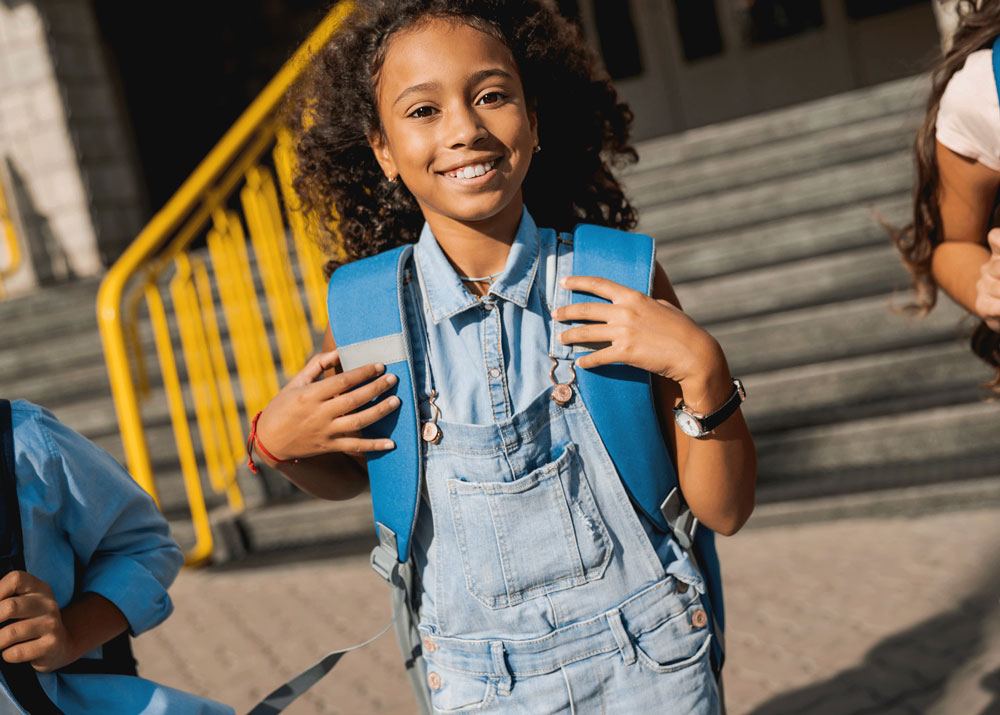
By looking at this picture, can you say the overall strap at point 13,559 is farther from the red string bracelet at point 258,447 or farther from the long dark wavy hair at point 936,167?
the long dark wavy hair at point 936,167

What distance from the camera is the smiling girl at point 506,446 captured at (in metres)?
1.41

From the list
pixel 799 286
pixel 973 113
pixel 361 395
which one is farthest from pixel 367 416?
pixel 799 286

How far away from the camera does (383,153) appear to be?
1.59m

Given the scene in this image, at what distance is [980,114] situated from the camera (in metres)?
1.61

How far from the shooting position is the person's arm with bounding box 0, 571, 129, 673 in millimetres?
1336

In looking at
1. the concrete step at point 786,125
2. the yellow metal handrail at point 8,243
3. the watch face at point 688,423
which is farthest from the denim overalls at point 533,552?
the yellow metal handrail at point 8,243

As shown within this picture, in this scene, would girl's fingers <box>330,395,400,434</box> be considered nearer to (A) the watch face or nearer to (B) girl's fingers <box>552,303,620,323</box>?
(B) girl's fingers <box>552,303,620,323</box>

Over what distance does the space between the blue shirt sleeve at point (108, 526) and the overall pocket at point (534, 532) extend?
0.50m

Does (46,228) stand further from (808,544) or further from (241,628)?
(808,544)

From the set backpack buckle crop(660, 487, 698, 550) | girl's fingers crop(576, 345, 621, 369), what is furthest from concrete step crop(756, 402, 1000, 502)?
girl's fingers crop(576, 345, 621, 369)

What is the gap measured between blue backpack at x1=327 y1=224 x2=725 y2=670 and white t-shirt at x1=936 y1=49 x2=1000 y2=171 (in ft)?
2.05

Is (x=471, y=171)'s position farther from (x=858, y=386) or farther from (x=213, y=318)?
(x=213, y=318)

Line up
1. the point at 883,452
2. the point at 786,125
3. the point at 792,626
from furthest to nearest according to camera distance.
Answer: the point at 786,125
the point at 883,452
the point at 792,626

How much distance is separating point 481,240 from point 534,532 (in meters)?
0.44
